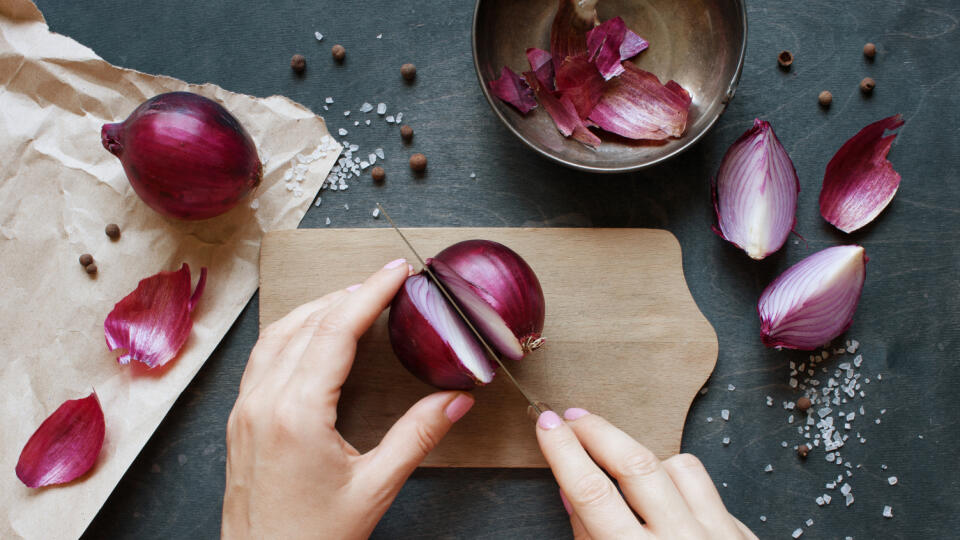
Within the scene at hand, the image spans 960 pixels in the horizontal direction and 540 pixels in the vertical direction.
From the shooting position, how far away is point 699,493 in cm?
98

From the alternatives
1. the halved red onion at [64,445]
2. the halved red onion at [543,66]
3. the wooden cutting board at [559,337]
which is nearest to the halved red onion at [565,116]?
→ the halved red onion at [543,66]

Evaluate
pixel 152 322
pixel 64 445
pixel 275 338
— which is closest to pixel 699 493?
pixel 275 338

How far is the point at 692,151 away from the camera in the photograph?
1192 millimetres

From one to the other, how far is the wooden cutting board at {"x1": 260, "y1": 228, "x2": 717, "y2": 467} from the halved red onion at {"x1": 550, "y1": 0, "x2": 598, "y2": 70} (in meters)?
0.32

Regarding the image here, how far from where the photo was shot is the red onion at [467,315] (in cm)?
99

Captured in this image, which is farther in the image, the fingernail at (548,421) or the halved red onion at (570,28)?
the halved red onion at (570,28)

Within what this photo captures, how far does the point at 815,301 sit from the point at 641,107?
0.45m

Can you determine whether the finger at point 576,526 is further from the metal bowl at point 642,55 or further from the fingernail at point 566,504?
the metal bowl at point 642,55

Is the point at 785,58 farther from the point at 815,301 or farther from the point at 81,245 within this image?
the point at 81,245

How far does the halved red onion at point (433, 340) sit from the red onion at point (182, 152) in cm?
36

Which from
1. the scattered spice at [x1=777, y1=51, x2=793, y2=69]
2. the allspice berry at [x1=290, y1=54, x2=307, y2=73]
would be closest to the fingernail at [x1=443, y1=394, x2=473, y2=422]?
Answer: the allspice berry at [x1=290, y1=54, x2=307, y2=73]

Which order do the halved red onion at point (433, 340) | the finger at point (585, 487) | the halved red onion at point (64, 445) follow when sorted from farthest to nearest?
the halved red onion at point (64, 445) < the halved red onion at point (433, 340) < the finger at point (585, 487)

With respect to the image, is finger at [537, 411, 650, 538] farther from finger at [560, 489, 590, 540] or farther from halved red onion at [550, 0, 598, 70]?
halved red onion at [550, 0, 598, 70]

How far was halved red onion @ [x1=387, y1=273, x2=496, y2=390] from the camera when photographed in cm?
98
